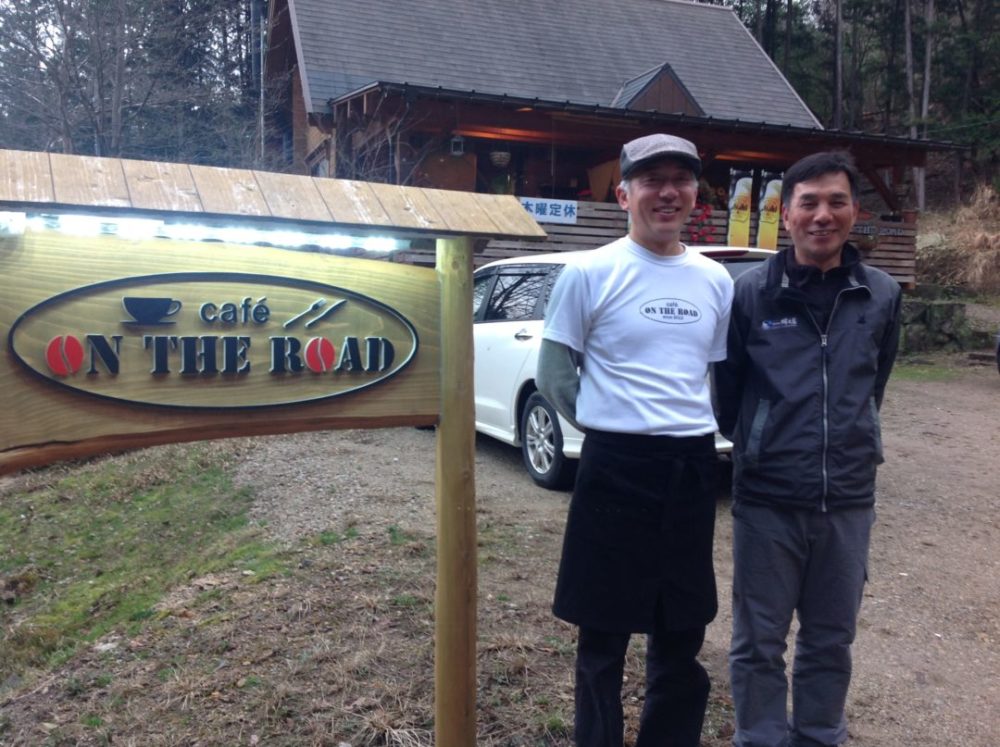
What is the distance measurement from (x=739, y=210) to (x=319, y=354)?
44.3 ft

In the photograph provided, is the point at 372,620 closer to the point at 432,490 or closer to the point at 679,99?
the point at 432,490

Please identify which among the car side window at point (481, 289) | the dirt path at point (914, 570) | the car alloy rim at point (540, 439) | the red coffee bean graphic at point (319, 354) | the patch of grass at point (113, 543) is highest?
the red coffee bean graphic at point (319, 354)

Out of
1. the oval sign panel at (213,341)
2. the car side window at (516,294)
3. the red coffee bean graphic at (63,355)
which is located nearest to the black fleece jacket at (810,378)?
the oval sign panel at (213,341)

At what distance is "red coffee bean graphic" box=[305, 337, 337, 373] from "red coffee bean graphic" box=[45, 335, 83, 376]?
57 cm

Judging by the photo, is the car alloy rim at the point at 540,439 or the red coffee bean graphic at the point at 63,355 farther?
the car alloy rim at the point at 540,439

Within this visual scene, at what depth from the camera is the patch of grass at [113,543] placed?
15.4 feet

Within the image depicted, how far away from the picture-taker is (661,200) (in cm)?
252

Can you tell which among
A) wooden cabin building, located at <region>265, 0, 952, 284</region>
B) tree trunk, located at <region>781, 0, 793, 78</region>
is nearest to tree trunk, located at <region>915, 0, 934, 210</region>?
tree trunk, located at <region>781, 0, 793, 78</region>

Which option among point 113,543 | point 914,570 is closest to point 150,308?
point 914,570

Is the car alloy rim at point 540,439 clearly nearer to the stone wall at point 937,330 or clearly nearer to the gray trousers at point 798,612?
the gray trousers at point 798,612

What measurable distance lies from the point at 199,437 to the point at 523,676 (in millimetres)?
1699

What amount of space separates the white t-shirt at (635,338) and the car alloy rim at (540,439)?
11.7ft

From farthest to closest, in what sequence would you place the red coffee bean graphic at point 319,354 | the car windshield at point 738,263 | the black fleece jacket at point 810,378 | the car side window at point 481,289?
the car side window at point 481,289, the car windshield at point 738,263, the black fleece jacket at point 810,378, the red coffee bean graphic at point 319,354

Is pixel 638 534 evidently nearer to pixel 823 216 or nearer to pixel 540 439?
pixel 823 216
